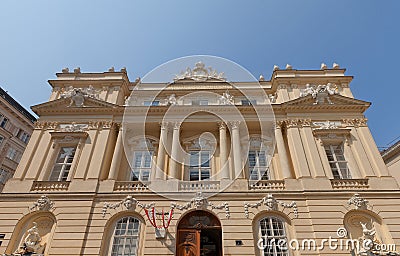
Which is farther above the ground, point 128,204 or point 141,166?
point 141,166

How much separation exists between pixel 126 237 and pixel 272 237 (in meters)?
8.93

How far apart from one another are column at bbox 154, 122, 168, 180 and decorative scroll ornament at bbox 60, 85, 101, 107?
7.12 m

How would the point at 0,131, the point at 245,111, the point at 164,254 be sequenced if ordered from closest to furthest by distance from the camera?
the point at 164,254, the point at 245,111, the point at 0,131

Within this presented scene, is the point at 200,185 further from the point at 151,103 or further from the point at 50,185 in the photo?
the point at 50,185

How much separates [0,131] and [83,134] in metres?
19.0

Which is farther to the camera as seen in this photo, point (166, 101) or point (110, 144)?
point (166, 101)

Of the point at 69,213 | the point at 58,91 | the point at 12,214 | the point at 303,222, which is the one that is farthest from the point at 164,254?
the point at 58,91

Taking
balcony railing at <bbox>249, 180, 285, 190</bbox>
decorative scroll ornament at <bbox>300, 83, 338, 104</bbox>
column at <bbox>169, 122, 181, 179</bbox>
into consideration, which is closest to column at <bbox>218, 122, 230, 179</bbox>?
balcony railing at <bbox>249, 180, 285, 190</bbox>

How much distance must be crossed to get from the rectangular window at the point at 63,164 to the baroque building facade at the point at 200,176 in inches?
3.3

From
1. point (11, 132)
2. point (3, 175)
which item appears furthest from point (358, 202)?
point (11, 132)

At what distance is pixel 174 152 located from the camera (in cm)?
1969

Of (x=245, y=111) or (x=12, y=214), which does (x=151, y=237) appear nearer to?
(x=12, y=214)

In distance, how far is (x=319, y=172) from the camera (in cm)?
1747

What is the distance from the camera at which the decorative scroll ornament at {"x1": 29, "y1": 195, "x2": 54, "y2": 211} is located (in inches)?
630
